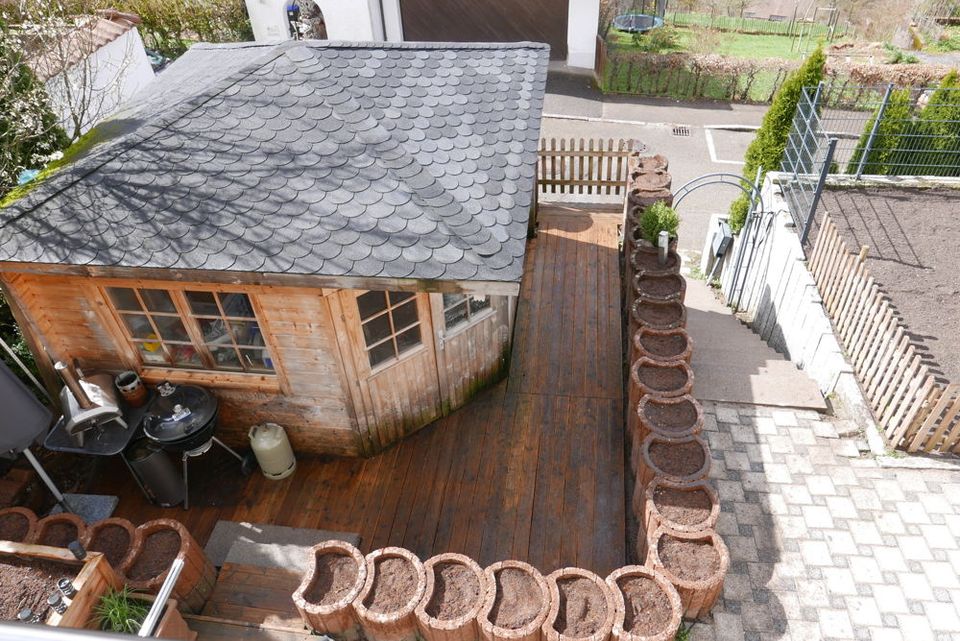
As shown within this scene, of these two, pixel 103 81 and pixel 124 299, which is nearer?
pixel 124 299

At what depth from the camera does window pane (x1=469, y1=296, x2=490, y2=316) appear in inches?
243

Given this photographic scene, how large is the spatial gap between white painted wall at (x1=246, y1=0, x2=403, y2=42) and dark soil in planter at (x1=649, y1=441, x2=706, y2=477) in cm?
1987

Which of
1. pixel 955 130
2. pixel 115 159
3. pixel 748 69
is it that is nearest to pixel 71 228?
pixel 115 159

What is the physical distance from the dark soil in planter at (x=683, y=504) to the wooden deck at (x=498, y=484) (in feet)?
3.13

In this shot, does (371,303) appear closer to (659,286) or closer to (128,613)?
(128,613)

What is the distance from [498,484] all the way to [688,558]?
83.8 inches

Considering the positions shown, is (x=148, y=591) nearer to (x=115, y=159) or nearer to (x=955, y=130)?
(x=115, y=159)

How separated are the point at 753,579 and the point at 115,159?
21.1ft

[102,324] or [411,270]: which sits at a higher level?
[411,270]

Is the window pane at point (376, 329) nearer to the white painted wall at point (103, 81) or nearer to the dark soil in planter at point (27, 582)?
the dark soil in planter at point (27, 582)

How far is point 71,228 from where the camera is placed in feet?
15.5

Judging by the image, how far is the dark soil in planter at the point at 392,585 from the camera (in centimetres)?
408

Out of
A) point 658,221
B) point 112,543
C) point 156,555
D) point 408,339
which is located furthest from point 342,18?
point 156,555

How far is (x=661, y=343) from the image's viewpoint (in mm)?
6062
